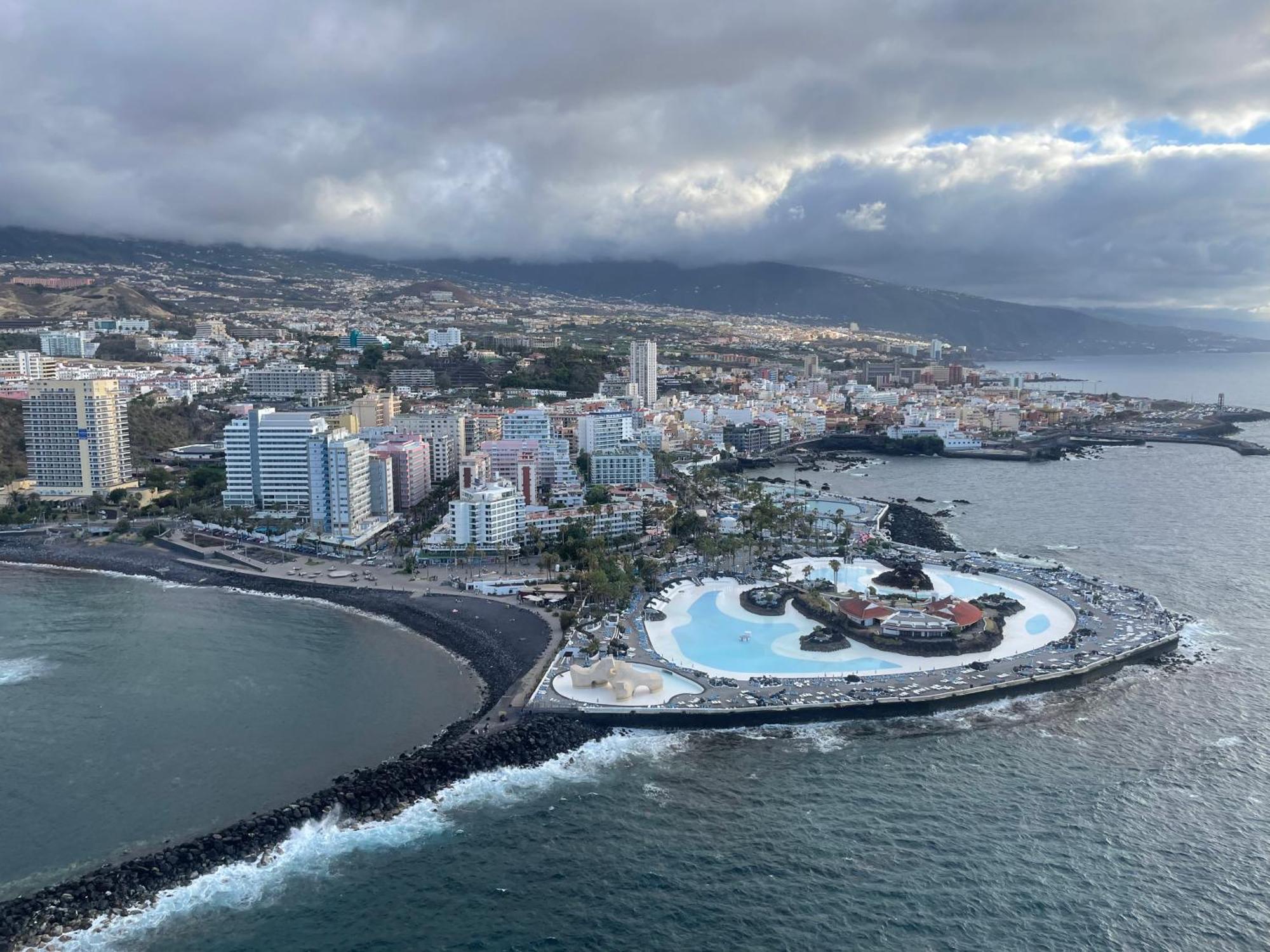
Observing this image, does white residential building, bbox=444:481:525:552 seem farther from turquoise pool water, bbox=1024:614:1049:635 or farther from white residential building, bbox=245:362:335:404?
white residential building, bbox=245:362:335:404

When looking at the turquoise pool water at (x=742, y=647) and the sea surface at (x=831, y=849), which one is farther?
the turquoise pool water at (x=742, y=647)

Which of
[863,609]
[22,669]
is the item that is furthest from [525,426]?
[22,669]

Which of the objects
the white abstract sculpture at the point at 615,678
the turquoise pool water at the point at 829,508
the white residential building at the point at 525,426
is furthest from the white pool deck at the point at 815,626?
the white residential building at the point at 525,426

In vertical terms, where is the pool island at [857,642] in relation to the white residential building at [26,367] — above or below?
below

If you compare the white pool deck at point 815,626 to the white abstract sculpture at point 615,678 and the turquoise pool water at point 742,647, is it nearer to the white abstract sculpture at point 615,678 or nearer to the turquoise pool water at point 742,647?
the turquoise pool water at point 742,647

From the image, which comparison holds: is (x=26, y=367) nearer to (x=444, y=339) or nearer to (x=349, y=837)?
(x=444, y=339)

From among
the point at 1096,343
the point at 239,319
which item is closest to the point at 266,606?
the point at 239,319

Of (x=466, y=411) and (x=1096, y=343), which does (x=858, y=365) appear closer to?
(x=466, y=411)
